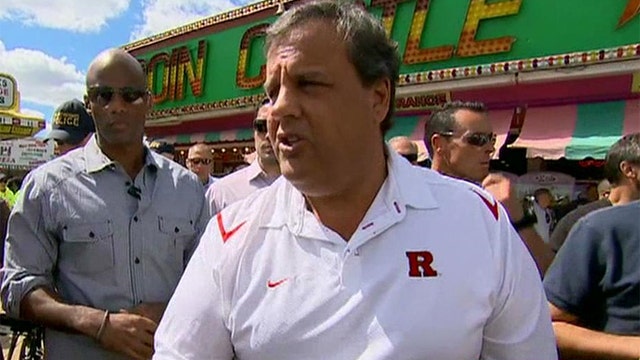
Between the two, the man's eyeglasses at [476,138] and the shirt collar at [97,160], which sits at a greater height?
the man's eyeglasses at [476,138]

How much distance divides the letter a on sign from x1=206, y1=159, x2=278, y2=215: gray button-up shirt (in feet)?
7.81

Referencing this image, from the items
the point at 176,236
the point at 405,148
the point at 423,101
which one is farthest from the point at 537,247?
the point at 423,101

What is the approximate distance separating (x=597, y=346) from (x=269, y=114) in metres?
1.21

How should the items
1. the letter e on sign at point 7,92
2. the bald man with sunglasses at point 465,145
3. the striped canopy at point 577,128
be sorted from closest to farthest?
1. the bald man with sunglasses at point 465,145
2. the striped canopy at point 577,128
3. the letter e on sign at point 7,92

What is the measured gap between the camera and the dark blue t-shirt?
179cm

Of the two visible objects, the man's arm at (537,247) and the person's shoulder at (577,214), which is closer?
the man's arm at (537,247)

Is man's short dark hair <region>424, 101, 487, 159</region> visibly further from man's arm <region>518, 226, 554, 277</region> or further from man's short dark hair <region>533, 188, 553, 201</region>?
man's short dark hair <region>533, 188, 553, 201</region>

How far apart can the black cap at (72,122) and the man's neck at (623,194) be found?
2.69 meters

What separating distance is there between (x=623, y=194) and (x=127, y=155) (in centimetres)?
237

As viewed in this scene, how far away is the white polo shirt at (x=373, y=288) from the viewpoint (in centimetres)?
114

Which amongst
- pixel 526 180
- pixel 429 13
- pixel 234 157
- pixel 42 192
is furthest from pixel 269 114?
pixel 234 157

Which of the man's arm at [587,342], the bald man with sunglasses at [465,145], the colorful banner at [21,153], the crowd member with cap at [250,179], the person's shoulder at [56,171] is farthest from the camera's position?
the colorful banner at [21,153]

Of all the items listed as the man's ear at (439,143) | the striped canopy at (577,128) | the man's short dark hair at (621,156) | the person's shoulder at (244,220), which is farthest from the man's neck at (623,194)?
the striped canopy at (577,128)

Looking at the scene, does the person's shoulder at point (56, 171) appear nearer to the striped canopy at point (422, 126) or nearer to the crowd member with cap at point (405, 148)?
the crowd member with cap at point (405, 148)
